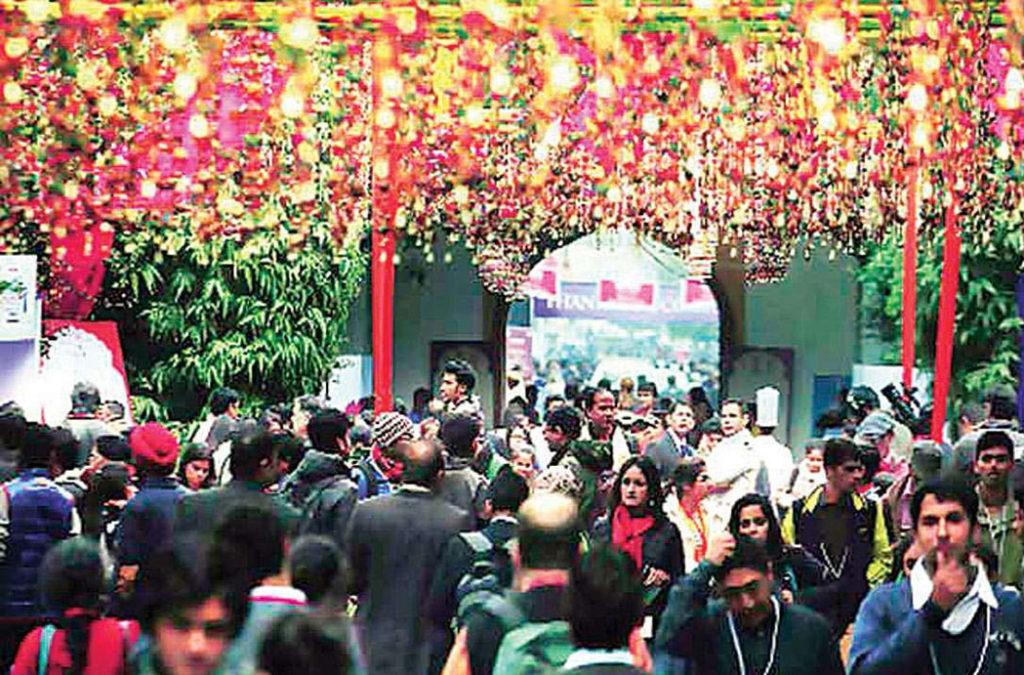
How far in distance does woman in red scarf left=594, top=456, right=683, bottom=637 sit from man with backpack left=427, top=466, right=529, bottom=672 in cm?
82

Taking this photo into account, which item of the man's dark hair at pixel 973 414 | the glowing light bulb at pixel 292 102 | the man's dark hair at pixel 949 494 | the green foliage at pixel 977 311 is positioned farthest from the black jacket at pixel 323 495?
the green foliage at pixel 977 311

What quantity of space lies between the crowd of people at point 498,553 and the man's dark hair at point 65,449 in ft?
0.07

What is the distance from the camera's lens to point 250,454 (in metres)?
7.62

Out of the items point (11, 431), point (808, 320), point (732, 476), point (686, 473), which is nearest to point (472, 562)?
point (686, 473)

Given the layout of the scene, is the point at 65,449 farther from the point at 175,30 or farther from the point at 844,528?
the point at 844,528

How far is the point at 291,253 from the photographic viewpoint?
18984 millimetres

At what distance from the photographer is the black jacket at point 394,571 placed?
24.7ft

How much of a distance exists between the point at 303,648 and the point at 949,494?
215cm

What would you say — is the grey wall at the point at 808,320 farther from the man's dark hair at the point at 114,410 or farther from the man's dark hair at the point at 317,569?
the man's dark hair at the point at 317,569

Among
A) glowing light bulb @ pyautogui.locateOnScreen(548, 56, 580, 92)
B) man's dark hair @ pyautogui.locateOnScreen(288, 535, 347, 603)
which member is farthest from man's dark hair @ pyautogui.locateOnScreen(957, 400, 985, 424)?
man's dark hair @ pyautogui.locateOnScreen(288, 535, 347, 603)

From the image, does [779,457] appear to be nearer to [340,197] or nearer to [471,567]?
[340,197]

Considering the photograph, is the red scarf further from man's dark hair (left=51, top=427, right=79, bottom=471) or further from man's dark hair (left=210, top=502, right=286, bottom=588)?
man's dark hair (left=210, top=502, right=286, bottom=588)

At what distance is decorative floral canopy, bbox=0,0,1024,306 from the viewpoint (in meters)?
8.04

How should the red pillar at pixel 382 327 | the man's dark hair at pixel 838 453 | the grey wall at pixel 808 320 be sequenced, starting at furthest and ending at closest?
the grey wall at pixel 808 320 < the red pillar at pixel 382 327 < the man's dark hair at pixel 838 453
